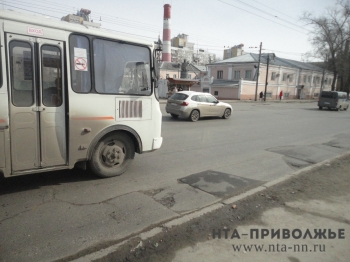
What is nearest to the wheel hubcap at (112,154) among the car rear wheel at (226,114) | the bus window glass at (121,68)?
the bus window glass at (121,68)

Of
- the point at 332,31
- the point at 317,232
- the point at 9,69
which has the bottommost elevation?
the point at 317,232

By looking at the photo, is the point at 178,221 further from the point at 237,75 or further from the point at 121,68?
the point at 237,75

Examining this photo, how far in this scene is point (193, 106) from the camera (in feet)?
47.4

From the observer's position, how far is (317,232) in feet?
11.6

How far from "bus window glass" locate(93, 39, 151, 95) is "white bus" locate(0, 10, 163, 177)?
17 millimetres

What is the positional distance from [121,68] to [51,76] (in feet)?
4.02

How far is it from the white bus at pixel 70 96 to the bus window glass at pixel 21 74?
0.01 m

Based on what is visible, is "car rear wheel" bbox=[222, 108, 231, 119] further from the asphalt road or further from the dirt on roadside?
the dirt on roadside

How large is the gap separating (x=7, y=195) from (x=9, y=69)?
1.97 meters

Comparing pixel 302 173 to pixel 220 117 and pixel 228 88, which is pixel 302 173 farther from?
pixel 228 88

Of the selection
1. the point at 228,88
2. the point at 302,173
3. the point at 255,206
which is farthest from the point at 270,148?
the point at 228,88

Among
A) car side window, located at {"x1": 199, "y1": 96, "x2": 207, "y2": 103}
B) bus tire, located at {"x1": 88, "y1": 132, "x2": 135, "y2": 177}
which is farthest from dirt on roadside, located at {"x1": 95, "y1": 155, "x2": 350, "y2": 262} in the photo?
car side window, located at {"x1": 199, "y1": 96, "x2": 207, "y2": 103}

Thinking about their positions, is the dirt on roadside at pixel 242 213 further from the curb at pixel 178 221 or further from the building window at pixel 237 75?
the building window at pixel 237 75

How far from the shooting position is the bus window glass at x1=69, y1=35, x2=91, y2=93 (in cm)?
435
